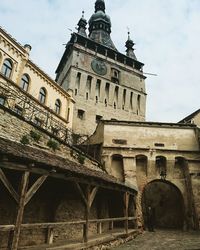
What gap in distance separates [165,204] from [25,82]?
15.8 metres

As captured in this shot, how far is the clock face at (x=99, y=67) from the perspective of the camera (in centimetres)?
3394

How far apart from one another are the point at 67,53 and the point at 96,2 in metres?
19.3

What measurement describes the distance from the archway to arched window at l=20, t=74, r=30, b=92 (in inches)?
495

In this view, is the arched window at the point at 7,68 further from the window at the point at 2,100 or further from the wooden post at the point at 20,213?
the wooden post at the point at 20,213

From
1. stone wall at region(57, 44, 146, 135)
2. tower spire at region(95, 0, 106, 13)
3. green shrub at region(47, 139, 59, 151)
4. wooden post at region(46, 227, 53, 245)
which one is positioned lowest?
wooden post at region(46, 227, 53, 245)

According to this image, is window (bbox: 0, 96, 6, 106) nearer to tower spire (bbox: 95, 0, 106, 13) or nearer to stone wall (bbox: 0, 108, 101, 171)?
stone wall (bbox: 0, 108, 101, 171)

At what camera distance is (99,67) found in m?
34.5

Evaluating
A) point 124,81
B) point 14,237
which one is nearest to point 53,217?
point 14,237

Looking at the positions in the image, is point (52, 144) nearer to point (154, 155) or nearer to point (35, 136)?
point (35, 136)

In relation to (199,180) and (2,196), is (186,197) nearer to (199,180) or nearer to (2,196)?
(199,180)

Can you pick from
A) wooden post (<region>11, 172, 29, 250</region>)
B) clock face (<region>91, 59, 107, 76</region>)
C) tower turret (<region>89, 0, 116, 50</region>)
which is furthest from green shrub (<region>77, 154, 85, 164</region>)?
tower turret (<region>89, 0, 116, 50</region>)

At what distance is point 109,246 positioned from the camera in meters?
9.82

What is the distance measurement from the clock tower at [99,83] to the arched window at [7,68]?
39.5ft

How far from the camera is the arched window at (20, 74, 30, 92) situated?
62.6 feet
